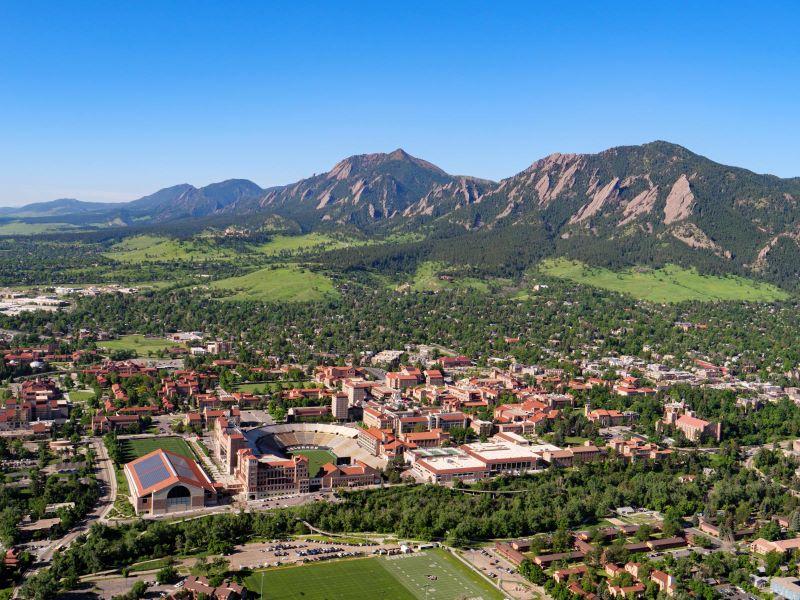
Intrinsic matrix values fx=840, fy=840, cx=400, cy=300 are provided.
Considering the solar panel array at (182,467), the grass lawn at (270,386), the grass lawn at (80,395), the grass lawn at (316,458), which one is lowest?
the grass lawn at (316,458)

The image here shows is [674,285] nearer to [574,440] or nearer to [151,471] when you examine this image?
[574,440]

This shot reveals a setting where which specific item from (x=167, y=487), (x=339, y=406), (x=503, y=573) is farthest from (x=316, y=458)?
(x=503, y=573)

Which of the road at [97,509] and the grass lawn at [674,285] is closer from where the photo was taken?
the road at [97,509]

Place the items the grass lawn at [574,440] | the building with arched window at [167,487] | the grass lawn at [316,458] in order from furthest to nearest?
the grass lawn at [574,440]
the grass lawn at [316,458]
the building with arched window at [167,487]

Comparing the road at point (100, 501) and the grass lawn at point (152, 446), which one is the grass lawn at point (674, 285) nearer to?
the grass lawn at point (152, 446)

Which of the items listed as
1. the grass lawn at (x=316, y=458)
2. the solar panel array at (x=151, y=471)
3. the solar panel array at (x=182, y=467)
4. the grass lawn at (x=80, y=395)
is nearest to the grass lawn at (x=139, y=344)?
the grass lawn at (x=80, y=395)

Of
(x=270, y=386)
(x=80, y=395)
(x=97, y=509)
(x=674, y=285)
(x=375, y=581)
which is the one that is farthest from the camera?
(x=674, y=285)

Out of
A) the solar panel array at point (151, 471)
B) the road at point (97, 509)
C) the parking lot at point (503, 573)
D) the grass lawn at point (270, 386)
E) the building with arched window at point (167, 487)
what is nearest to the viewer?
the parking lot at point (503, 573)
